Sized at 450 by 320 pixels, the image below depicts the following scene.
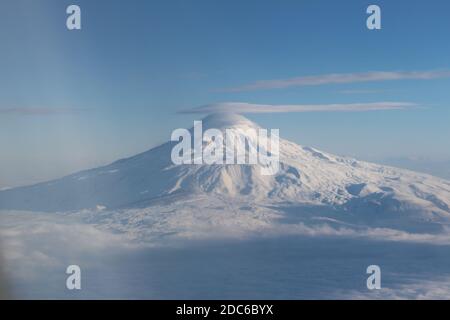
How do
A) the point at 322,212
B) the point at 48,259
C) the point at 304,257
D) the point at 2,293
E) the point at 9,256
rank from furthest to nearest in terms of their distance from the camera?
the point at 322,212, the point at 304,257, the point at 48,259, the point at 9,256, the point at 2,293

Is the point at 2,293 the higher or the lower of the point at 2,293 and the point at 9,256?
the lower

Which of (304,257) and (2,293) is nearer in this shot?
(2,293)

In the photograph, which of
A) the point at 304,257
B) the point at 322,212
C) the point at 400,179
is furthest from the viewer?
the point at 400,179

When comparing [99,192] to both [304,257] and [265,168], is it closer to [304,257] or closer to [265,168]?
[304,257]

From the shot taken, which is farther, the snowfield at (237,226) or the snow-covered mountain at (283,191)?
the snow-covered mountain at (283,191)

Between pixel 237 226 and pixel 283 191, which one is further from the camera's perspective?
pixel 283 191

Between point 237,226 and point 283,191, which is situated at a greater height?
point 283,191

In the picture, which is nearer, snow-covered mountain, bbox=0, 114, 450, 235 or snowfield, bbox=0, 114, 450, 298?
snowfield, bbox=0, 114, 450, 298

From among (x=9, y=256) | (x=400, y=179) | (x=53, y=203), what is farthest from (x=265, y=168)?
(x=9, y=256)
